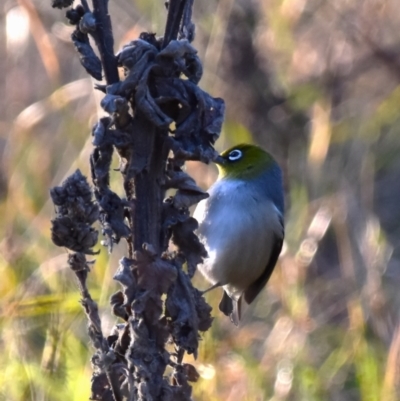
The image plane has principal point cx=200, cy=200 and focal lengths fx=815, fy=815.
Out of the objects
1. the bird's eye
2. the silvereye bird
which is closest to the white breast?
the silvereye bird

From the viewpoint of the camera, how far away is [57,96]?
3.52 meters

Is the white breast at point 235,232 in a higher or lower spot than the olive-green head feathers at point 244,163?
lower

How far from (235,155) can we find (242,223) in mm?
323

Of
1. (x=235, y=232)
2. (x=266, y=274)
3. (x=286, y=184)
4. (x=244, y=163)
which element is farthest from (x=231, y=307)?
(x=286, y=184)

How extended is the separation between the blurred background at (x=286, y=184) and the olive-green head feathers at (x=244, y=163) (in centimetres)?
46

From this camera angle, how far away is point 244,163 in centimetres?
329

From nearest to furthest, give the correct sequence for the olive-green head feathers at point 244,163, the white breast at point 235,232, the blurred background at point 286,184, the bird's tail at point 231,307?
the blurred background at point 286,184 < the white breast at point 235,232 < the olive-green head feathers at point 244,163 < the bird's tail at point 231,307

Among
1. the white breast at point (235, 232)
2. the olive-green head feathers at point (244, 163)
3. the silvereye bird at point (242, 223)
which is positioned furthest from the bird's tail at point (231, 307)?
the olive-green head feathers at point (244, 163)

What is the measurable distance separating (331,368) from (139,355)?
1.91 meters

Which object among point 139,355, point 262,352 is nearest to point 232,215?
point 262,352

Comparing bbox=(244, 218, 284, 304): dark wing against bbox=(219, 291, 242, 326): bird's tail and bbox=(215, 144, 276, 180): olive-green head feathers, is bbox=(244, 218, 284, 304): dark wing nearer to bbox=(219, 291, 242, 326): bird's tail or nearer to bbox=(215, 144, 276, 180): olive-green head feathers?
Result: bbox=(219, 291, 242, 326): bird's tail

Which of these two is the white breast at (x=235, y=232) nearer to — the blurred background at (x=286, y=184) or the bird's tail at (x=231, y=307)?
the bird's tail at (x=231, y=307)

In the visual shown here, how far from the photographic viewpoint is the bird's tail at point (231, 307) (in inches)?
136

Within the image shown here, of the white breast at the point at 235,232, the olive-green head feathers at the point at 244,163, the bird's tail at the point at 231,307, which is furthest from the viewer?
the bird's tail at the point at 231,307
